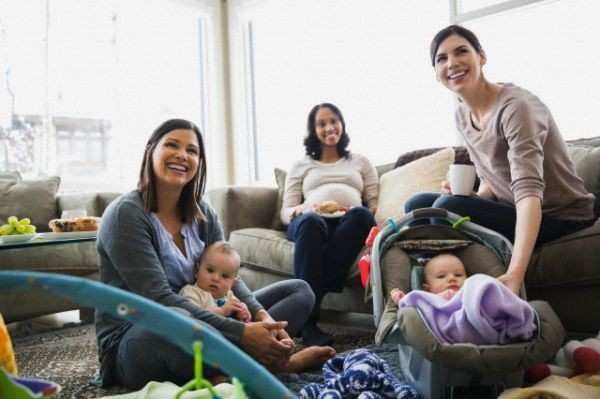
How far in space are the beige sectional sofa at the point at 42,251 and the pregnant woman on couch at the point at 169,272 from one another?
0.60 m

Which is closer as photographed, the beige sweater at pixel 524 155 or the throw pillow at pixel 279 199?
the beige sweater at pixel 524 155

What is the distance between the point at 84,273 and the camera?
268 cm

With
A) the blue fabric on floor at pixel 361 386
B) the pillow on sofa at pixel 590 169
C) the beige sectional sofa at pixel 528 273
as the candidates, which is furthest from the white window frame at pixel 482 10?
the blue fabric on floor at pixel 361 386

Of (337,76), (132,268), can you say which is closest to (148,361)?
(132,268)

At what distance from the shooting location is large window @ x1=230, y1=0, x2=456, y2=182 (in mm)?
3600

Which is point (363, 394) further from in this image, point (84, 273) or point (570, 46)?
point (570, 46)

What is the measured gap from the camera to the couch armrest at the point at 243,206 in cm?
292

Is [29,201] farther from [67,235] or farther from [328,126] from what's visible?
[328,126]

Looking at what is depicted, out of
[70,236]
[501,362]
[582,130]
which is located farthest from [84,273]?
[582,130]

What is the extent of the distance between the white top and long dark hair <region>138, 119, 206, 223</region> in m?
1.03

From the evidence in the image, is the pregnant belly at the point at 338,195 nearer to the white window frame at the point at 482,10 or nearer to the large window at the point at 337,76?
the large window at the point at 337,76

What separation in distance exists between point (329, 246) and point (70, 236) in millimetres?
1018

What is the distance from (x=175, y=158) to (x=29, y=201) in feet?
6.50

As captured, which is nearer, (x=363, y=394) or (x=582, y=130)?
(x=363, y=394)
